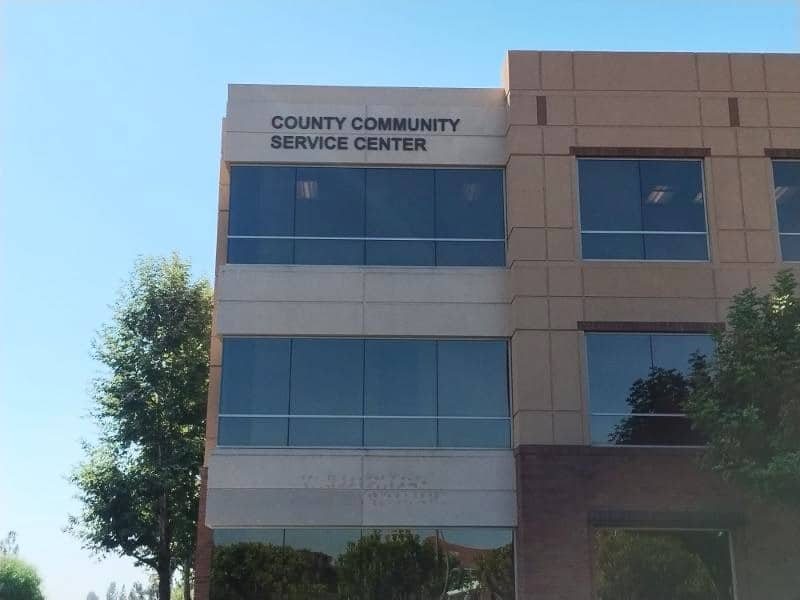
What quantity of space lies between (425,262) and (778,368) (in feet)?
25.6

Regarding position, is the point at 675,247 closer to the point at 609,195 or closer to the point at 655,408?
the point at 609,195

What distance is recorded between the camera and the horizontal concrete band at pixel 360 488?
1989 centimetres

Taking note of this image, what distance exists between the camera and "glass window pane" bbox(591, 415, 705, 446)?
65.5 ft

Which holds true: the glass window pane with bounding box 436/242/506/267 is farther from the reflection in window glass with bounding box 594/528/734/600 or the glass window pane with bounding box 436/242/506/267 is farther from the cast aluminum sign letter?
the reflection in window glass with bounding box 594/528/734/600

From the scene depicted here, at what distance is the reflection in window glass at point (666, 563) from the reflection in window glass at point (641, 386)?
6.09 ft

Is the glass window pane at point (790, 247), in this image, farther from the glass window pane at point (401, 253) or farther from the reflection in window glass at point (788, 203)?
the glass window pane at point (401, 253)

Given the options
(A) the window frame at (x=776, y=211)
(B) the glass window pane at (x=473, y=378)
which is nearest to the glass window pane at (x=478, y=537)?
(B) the glass window pane at (x=473, y=378)

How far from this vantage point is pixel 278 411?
67.3ft

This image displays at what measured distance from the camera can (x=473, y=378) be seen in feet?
68.4

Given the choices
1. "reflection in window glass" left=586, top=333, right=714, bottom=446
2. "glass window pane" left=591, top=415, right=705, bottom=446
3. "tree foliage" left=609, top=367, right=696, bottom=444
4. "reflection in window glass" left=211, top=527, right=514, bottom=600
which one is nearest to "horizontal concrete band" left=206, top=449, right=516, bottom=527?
"reflection in window glass" left=211, top=527, right=514, bottom=600

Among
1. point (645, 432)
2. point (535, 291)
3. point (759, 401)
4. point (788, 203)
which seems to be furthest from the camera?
point (788, 203)

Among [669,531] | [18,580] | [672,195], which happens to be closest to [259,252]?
[672,195]

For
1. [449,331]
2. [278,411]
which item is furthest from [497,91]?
[278,411]

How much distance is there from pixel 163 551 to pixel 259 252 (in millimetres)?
11216
